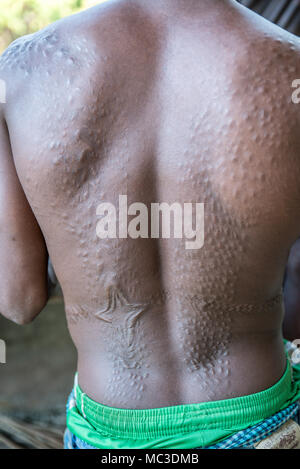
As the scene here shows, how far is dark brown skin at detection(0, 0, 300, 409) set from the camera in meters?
0.81

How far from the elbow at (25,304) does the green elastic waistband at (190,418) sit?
0.83ft

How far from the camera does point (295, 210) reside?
85 cm

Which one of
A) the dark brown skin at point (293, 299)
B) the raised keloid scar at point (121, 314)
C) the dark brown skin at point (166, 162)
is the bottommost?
the dark brown skin at point (293, 299)

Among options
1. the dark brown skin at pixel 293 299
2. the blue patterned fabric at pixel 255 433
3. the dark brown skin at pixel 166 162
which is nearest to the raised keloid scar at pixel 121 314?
the dark brown skin at pixel 166 162

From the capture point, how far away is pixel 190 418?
92 centimetres

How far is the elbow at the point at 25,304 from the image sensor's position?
1031mm

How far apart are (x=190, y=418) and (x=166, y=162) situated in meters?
0.47

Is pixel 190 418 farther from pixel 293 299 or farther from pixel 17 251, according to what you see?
pixel 293 299

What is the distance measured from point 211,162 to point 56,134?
0.87 feet

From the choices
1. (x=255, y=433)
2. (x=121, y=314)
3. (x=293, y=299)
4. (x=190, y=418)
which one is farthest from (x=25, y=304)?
(x=293, y=299)

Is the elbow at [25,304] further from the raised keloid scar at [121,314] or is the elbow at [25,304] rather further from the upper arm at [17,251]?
the raised keloid scar at [121,314]

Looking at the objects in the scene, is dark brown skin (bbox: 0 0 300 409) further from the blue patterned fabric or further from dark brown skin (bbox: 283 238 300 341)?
dark brown skin (bbox: 283 238 300 341)

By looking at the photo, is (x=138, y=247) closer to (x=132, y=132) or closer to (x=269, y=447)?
(x=132, y=132)

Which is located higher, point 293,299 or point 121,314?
point 121,314
